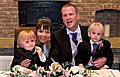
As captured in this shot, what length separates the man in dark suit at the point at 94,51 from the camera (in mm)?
2727

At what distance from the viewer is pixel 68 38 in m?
2.81

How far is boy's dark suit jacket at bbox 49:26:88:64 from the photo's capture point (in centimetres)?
272

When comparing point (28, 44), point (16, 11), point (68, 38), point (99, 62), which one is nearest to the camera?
point (28, 44)

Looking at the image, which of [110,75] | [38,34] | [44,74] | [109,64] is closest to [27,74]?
[44,74]

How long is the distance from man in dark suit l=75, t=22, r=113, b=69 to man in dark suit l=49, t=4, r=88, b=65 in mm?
64

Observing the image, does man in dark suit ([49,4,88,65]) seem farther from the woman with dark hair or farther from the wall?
the wall

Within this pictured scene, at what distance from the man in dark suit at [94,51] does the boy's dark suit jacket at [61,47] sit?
9cm

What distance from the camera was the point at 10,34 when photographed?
547 centimetres

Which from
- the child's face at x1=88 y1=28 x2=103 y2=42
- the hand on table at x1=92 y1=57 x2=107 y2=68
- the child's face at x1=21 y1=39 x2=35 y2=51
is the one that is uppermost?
the child's face at x1=88 y1=28 x2=103 y2=42

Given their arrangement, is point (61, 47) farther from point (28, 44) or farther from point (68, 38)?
point (28, 44)

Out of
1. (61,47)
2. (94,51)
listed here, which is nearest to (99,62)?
(94,51)

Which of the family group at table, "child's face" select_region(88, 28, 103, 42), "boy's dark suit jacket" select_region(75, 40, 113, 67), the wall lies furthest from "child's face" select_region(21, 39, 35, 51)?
the wall

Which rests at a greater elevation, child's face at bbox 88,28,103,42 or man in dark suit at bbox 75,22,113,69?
child's face at bbox 88,28,103,42

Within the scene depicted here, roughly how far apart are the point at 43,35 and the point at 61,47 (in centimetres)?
19
